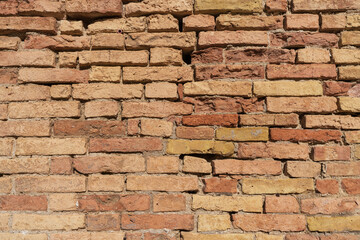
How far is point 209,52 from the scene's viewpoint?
1643 mm

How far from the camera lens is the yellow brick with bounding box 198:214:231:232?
5.07 ft

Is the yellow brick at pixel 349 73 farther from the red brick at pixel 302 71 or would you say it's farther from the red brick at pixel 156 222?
the red brick at pixel 156 222

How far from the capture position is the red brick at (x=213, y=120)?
160 cm

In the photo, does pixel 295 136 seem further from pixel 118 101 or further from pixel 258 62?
pixel 118 101

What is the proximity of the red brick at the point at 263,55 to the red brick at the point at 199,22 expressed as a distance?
20 centimetres

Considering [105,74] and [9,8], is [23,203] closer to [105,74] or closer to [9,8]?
[105,74]

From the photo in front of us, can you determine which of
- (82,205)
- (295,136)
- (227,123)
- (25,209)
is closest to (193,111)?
(227,123)

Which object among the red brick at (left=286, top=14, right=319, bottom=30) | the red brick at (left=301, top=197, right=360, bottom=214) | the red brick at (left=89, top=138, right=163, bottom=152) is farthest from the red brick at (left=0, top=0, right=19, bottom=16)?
the red brick at (left=301, top=197, right=360, bottom=214)

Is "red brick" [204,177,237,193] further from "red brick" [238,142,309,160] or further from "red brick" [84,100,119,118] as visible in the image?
"red brick" [84,100,119,118]

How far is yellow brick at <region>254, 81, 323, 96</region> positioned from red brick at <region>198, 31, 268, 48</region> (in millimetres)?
228

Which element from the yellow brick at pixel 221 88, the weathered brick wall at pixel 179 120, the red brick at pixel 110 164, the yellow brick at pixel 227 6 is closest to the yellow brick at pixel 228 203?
the weathered brick wall at pixel 179 120

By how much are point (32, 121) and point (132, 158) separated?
568mm

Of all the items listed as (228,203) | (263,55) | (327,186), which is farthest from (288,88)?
(228,203)

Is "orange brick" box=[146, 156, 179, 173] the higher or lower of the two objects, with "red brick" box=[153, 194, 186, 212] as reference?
higher
